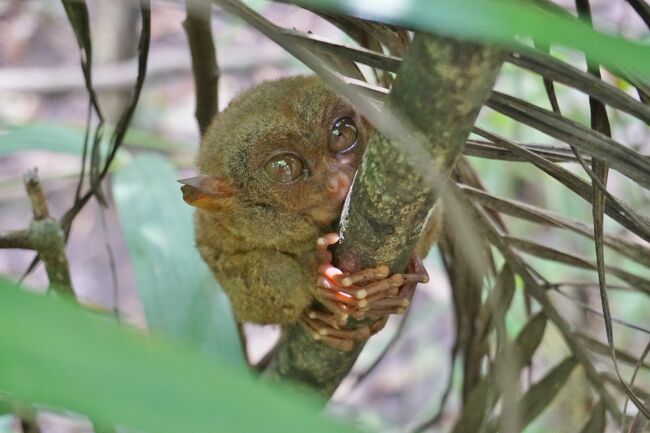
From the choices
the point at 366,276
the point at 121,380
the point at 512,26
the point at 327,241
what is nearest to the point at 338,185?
the point at 327,241

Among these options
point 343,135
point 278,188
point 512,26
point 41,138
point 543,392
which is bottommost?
point 543,392

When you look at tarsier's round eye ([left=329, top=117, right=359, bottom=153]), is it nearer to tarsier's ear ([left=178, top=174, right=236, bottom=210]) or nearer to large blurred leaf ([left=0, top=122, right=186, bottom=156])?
tarsier's ear ([left=178, top=174, right=236, bottom=210])

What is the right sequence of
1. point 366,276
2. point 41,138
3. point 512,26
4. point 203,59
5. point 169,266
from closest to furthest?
point 512,26 → point 366,276 → point 203,59 → point 169,266 → point 41,138

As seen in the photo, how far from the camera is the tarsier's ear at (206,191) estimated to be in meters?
2.31

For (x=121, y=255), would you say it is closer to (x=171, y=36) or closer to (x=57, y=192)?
(x=57, y=192)

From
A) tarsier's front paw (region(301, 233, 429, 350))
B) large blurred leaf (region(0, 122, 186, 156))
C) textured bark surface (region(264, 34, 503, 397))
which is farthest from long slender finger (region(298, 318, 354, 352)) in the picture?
large blurred leaf (region(0, 122, 186, 156))

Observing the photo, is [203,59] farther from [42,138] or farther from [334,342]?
[334,342]

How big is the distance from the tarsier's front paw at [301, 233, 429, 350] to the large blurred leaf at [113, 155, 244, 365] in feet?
2.56

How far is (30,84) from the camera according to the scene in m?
7.06

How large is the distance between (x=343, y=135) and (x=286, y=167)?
→ 200 millimetres

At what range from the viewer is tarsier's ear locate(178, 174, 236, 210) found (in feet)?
7.57

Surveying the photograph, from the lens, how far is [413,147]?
1205 millimetres

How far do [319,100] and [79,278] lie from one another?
4.78 meters

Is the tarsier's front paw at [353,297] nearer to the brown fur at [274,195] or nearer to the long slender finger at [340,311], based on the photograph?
the long slender finger at [340,311]
